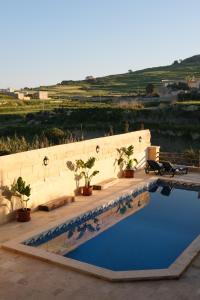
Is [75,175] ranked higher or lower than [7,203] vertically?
higher

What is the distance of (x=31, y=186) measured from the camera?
11.6m

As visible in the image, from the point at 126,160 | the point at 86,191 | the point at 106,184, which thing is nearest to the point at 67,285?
the point at 86,191

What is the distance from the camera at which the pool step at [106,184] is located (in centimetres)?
1446

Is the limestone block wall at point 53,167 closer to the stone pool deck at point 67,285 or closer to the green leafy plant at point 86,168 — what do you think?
the green leafy plant at point 86,168

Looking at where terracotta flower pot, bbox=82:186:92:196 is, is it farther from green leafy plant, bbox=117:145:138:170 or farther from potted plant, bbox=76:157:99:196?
green leafy plant, bbox=117:145:138:170

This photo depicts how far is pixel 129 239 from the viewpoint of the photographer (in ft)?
33.5

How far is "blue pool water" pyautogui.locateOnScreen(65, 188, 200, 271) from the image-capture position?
8680mm

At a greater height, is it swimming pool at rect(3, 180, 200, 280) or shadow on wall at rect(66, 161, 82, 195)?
shadow on wall at rect(66, 161, 82, 195)

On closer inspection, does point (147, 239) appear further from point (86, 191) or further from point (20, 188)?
point (86, 191)

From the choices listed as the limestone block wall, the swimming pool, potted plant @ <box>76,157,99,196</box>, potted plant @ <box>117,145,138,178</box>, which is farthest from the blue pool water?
potted plant @ <box>117,145,138,178</box>

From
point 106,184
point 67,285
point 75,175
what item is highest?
point 75,175

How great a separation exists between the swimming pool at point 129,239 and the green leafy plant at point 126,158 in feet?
7.91

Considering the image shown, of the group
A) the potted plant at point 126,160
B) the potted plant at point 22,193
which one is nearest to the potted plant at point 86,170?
the potted plant at point 126,160

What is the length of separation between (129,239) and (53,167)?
3.79 m
